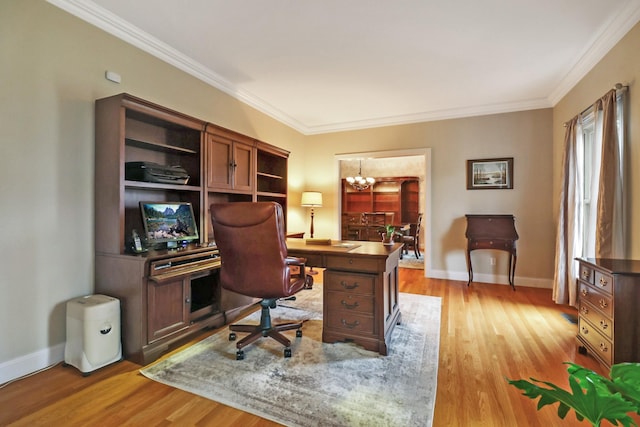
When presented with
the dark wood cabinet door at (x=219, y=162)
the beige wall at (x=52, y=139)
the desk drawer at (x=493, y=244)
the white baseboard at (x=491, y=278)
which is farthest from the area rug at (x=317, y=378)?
the white baseboard at (x=491, y=278)

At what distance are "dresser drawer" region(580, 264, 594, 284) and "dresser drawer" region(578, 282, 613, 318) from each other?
0.05 metres

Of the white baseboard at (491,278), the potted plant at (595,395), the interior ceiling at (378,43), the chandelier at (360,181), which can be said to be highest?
the interior ceiling at (378,43)

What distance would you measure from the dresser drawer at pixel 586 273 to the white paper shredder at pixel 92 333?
11.5 feet

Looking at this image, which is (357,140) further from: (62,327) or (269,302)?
(62,327)

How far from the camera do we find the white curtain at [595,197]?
2434 millimetres

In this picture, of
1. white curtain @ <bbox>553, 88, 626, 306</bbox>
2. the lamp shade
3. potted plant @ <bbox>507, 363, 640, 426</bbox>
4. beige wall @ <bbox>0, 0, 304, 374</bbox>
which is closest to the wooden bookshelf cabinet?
beige wall @ <bbox>0, 0, 304, 374</bbox>

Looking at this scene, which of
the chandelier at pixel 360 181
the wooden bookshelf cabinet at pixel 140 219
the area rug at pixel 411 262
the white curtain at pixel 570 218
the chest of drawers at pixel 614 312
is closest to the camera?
the chest of drawers at pixel 614 312

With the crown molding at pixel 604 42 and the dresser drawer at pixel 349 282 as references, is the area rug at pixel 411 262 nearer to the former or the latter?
the dresser drawer at pixel 349 282

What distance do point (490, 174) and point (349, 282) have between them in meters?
3.35

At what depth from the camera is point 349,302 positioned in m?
2.33

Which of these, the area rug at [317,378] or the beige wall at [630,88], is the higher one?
the beige wall at [630,88]

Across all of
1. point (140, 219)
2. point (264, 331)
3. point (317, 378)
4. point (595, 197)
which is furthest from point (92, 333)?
point (595, 197)

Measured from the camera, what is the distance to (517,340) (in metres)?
2.51

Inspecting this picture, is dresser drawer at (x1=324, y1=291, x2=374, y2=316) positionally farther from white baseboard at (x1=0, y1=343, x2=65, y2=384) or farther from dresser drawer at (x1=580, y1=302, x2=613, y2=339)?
white baseboard at (x1=0, y1=343, x2=65, y2=384)
